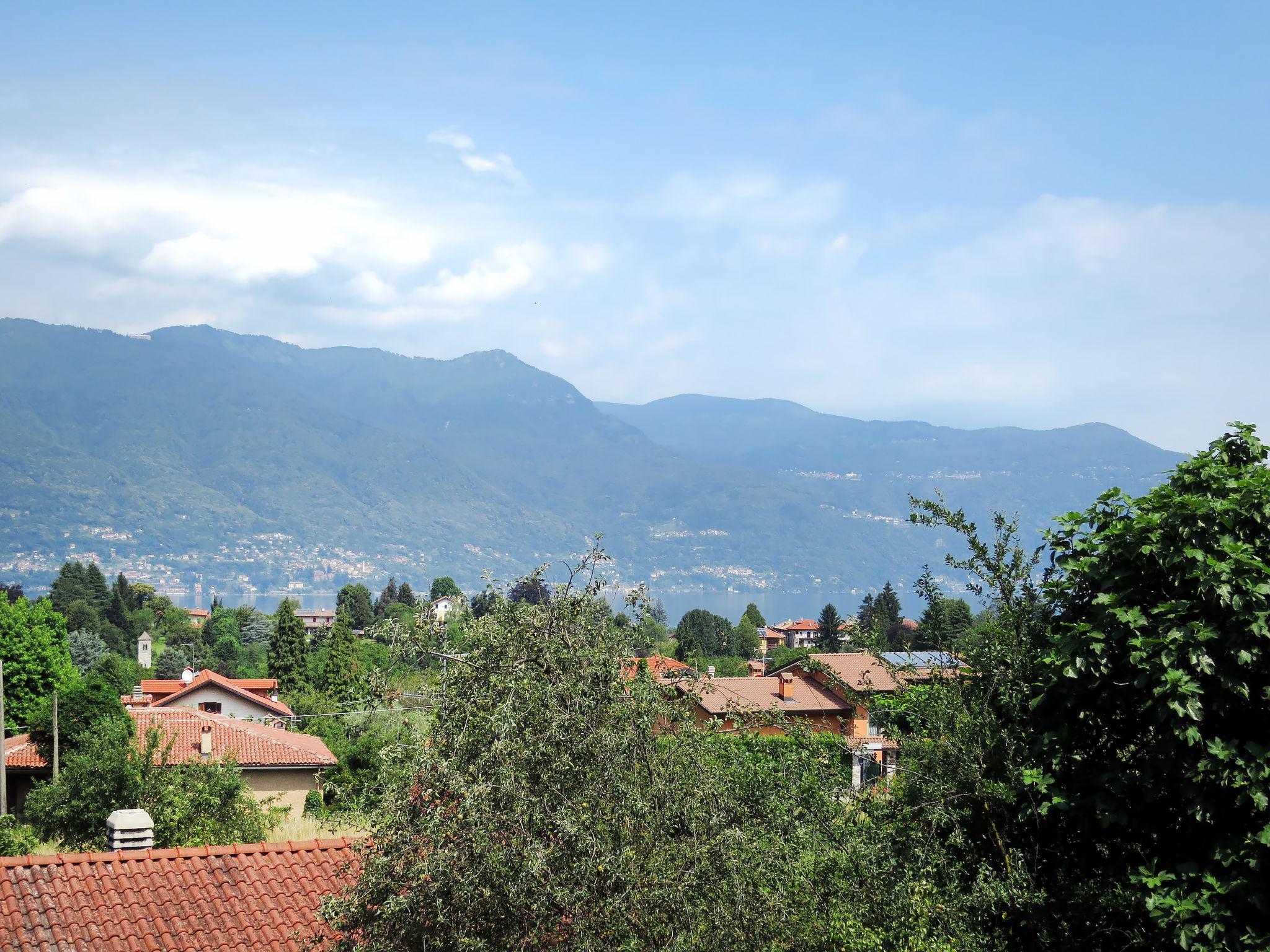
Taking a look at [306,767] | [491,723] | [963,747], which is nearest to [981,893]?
[963,747]

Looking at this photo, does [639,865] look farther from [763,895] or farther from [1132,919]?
[1132,919]

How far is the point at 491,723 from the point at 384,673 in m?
1.44

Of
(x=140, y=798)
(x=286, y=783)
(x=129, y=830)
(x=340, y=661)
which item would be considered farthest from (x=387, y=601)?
(x=129, y=830)

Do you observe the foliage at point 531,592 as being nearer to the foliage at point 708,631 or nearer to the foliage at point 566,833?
the foliage at point 566,833

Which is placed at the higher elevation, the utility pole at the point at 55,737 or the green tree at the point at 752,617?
the utility pole at the point at 55,737

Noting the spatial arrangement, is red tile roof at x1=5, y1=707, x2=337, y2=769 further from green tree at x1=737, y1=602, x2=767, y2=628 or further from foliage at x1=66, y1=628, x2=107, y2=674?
green tree at x1=737, y1=602, x2=767, y2=628

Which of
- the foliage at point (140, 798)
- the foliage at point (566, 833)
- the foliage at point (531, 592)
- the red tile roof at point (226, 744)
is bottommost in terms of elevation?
the red tile roof at point (226, 744)

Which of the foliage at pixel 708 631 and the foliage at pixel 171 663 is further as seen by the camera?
the foliage at pixel 708 631

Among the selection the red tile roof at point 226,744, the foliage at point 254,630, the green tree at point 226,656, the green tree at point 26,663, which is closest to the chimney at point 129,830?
the red tile roof at point 226,744

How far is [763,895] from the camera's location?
28.4 ft

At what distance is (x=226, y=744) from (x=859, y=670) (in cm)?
2957

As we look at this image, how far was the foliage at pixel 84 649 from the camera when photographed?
10100 cm

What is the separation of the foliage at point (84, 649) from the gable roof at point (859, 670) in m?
73.6

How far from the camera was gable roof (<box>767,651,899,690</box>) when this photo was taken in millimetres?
11250
